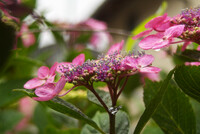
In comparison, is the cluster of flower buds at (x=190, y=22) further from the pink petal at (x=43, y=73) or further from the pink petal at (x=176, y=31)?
the pink petal at (x=43, y=73)

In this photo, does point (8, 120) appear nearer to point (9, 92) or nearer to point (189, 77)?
point (9, 92)

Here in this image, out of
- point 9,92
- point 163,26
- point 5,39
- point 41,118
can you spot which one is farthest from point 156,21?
point 41,118

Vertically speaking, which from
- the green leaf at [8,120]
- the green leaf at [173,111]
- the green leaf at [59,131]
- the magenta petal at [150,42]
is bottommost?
the green leaf at [8,120]

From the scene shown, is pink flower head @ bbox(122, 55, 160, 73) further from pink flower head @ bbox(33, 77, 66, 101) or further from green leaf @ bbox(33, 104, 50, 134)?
green leaf @ bbox(33, 104, 50, 134)

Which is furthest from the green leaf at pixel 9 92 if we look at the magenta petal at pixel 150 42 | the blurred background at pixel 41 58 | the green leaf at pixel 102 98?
the magenta petal at pixel 150 42

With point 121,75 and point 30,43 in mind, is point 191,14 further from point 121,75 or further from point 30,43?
point 30,43

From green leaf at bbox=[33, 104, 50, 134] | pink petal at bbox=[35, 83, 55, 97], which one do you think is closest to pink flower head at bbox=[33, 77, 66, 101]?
pink petal at bbox=[35, 83, 55, 97]
